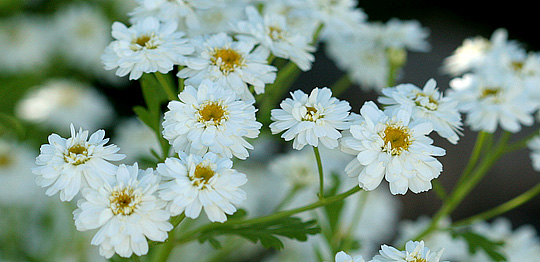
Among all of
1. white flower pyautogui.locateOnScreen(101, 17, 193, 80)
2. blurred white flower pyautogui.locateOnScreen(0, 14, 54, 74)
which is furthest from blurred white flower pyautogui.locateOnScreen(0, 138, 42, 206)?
white flower pyautogui.locateOnScreen(101, 17, 193, 80)

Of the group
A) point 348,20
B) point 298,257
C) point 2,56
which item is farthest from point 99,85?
point 348,20

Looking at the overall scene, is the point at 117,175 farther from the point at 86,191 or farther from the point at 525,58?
the point at 525,58

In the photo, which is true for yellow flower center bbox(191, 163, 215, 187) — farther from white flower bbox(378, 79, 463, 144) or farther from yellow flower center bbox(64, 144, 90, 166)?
white flower bbox(378, 79, 463, 144)

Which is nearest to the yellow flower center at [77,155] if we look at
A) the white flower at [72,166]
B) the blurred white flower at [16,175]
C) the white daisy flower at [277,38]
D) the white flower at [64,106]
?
the white flower at [72,166]

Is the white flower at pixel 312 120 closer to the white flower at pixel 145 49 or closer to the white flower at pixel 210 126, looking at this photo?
the white flower at pixel 210 126

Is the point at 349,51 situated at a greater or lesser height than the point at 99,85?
greater

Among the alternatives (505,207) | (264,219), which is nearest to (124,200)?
(264,219)

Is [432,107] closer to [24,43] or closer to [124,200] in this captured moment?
[124,200]
